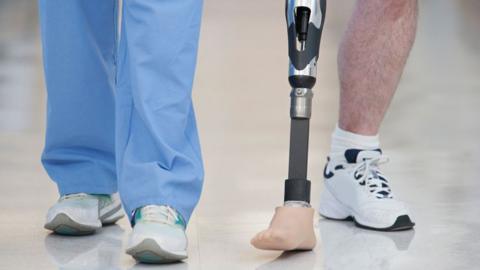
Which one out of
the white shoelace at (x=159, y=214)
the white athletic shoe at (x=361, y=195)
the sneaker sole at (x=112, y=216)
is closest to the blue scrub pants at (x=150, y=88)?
the white shoelace at (x=159, y=214)

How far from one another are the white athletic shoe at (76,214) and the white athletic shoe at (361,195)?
1.84 feet

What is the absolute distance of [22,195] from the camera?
3.12m

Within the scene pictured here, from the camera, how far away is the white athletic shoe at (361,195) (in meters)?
2.78

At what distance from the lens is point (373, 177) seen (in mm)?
2896

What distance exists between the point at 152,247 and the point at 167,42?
0.39 meters

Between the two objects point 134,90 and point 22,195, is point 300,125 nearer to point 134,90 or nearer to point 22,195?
point 134,90

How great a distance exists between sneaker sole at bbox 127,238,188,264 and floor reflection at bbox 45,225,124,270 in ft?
0.15

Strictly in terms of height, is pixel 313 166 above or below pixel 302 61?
below

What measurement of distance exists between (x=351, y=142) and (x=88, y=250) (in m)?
0.76

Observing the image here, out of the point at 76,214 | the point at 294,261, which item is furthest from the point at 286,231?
the point at 76,214

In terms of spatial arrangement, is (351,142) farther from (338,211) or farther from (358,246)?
(358,246)

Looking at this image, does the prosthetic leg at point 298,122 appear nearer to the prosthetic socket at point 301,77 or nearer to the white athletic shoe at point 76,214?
the prosthetic socket at point 301,77

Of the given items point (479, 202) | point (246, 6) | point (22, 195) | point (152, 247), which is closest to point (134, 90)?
point (152, 247)

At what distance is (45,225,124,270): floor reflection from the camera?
7.84 feet
